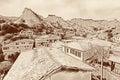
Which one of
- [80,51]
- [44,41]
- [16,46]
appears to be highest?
[80,51]

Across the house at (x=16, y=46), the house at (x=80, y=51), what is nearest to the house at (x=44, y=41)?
the house at (x=16, y=46)

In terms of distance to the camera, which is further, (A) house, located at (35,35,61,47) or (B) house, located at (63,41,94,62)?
(A) house, located at (35,35,61,47)

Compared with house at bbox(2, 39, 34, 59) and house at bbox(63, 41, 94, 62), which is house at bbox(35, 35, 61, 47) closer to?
house at bbox(2, 39, 34, 59)

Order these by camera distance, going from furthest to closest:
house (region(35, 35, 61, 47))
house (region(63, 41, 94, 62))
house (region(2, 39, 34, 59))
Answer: house (region(35, 35, 61, 47)), house (region(2, 39, 34, 59)), house (region(63, 41, 94, 62))

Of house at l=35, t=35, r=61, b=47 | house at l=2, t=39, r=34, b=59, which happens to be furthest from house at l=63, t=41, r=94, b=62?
house at l=35, t=35, r=61, b=47

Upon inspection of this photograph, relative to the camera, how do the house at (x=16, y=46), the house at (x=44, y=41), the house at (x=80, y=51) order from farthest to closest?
the house at (x=44, y=41), the house at (x=16, y=46), the house at (x=80, y=51)

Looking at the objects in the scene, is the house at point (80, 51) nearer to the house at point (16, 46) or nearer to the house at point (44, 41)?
the house at point (16, 46)

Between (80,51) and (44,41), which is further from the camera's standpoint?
(44,41)

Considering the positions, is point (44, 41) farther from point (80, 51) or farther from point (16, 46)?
point (80, 51)

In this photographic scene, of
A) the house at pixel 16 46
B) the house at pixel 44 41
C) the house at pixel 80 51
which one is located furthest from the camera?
Answer: the house at pixel 44 41

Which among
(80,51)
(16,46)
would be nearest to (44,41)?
(16,46)

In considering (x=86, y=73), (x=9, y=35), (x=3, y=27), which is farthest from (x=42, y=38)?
(x=86, y=73)

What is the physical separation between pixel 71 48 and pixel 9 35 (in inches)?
1802

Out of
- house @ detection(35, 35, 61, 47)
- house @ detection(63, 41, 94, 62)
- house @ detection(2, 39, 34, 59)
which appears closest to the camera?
house @ detection(63, 41, 94, 62)
